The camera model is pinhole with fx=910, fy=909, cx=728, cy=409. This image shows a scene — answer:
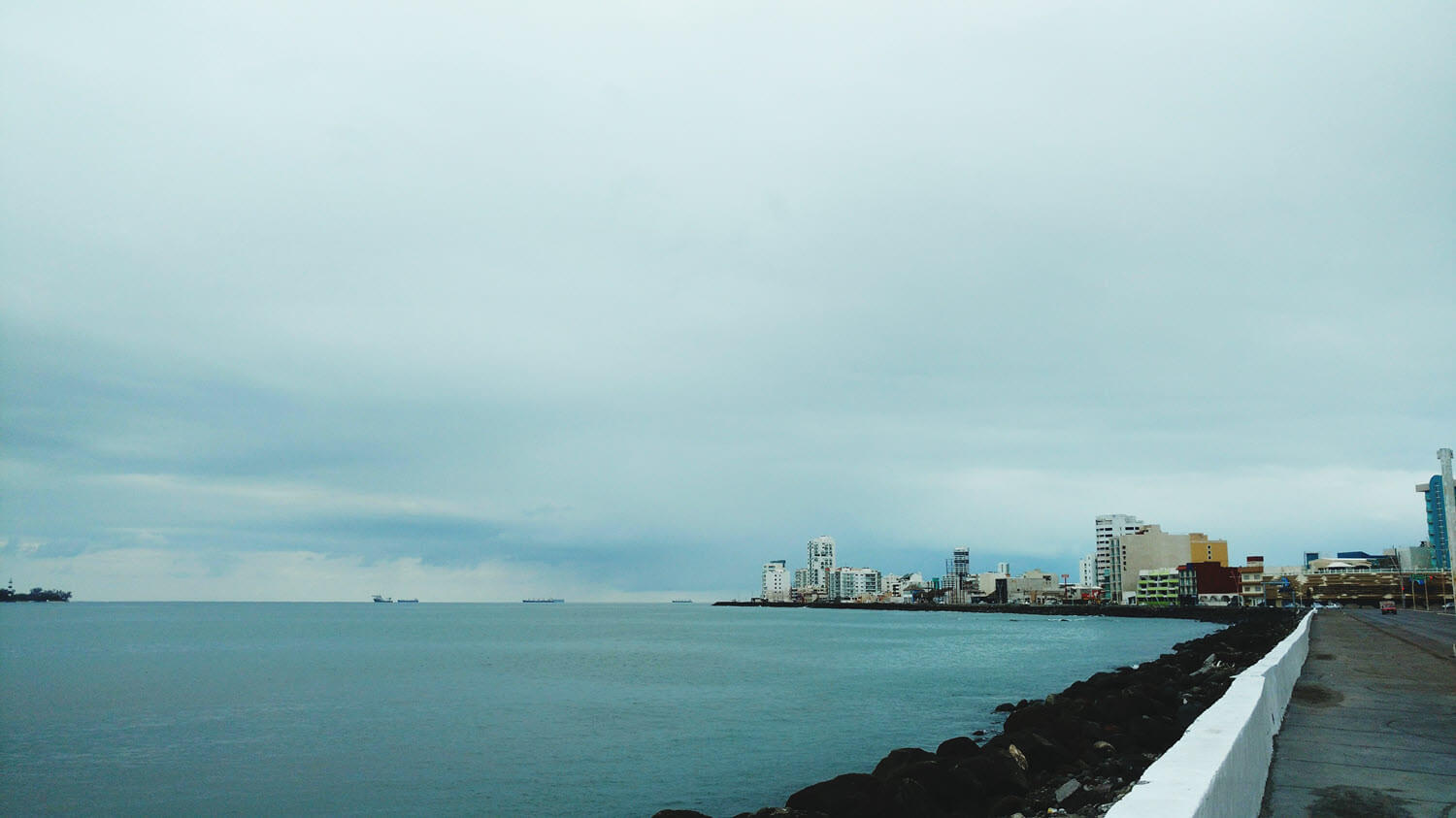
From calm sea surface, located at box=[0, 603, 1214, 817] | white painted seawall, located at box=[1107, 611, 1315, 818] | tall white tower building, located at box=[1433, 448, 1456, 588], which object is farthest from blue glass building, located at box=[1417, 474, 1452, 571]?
white painted seawall, located at box=[1107, 611, 1315, 818]

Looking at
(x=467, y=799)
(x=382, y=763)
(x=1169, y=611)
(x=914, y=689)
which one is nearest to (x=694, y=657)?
(x=914, y=689)

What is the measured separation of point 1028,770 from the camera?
1379 cm

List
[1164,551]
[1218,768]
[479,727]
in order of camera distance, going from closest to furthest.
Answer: [1218,768]
[479,727]
[1164,551]

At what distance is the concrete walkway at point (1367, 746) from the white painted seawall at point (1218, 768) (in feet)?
1.14

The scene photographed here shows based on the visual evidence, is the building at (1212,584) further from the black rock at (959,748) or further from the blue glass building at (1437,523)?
the black rock at (959,748)

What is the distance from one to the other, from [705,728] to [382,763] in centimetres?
938

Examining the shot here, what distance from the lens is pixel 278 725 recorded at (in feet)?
98.2

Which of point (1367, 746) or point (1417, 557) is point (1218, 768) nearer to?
point (1367, 746)

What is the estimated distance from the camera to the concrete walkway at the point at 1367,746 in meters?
7.20

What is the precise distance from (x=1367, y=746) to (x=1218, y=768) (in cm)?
639

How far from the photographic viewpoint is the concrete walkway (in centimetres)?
720

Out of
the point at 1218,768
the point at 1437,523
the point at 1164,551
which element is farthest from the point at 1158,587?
the point at 1218,768

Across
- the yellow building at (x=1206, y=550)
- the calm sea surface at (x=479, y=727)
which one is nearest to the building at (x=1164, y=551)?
the yellow building at (x=1206, y=550)

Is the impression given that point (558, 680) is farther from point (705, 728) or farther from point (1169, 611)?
point (1169, 611)
